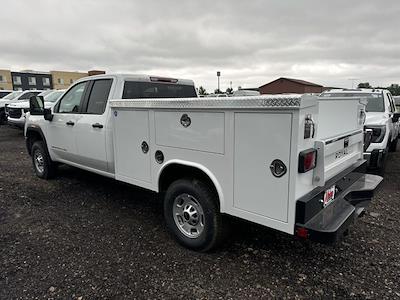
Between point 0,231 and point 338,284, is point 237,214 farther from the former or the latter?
point 0,231

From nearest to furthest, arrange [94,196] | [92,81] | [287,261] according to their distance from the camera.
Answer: [287,261], [92,81], [94,196]

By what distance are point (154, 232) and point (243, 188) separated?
1.63 meters

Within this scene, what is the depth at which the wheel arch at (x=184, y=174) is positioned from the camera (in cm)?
297

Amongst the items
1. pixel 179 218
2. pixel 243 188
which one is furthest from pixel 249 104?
pixel 179 218

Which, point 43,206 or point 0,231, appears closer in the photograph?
point 0,231

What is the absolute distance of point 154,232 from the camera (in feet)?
12.8

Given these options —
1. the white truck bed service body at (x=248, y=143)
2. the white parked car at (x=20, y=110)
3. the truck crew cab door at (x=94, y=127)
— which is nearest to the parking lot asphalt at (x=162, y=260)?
the white truck bed service body at (x=248, y=143)

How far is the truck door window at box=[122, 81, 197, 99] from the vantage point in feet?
14.6

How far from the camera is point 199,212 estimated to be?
3.27 m

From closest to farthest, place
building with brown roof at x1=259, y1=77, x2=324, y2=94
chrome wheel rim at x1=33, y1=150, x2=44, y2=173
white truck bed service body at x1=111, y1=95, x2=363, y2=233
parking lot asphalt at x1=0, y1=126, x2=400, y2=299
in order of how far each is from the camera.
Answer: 1. white truck bed service body at x1=111, y1=95, x2=363, y2=233
2. parking lot asphalt at x1=0, y1=126, x2=400, y2=299
3. chrome wheel rim at x1=33, y1=150, x2=44, y2=173
4. building with brown roof at x1=259, y1=77, x2=324, y2=94

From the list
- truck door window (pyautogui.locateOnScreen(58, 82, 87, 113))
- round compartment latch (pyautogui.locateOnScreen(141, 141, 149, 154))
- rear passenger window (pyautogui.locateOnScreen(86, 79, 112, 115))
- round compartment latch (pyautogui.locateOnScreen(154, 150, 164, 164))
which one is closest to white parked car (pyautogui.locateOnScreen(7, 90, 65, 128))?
truck door window (pyautogui.locateOnScreen(58, 82, 87, 113))

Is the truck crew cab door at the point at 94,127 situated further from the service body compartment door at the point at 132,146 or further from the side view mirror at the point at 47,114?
the side view mirror at the point at 47,114

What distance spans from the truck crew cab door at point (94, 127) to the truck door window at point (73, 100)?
0.66ft

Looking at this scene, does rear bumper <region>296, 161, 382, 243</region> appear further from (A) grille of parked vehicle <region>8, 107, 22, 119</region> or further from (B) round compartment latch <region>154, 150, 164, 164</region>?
(A) grille of parked vehicle <region>8, 107, 22, 119</region>
